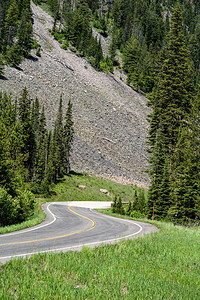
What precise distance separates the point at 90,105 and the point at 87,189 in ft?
100

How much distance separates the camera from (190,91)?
26.0 metres

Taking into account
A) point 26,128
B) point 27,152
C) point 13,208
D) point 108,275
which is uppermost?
point 26,128

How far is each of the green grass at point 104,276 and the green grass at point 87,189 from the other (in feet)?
105

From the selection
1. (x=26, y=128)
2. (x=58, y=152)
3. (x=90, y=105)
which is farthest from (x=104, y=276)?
(x=90, y=105)

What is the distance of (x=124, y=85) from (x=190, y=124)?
67330mm

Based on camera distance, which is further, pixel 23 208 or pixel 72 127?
pixel 72 127

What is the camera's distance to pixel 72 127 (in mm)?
52156

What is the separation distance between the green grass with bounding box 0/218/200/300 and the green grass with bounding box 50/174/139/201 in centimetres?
3192

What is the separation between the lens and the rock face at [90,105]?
5512 cm

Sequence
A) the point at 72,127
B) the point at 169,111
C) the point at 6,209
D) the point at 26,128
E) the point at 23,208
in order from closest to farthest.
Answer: the point at 6,209 → the point at 23,208 → the point at 169,111 → the point at 26,128 → the point at 72,127

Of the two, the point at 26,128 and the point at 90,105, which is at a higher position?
the point at 90,105

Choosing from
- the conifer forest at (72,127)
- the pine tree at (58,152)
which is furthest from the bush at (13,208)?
the pine tree at (58,152)

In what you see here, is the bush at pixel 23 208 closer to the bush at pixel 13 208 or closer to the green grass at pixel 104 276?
the bush at pixel 13 208

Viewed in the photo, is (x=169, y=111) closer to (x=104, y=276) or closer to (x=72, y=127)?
(x=104, y=276)
